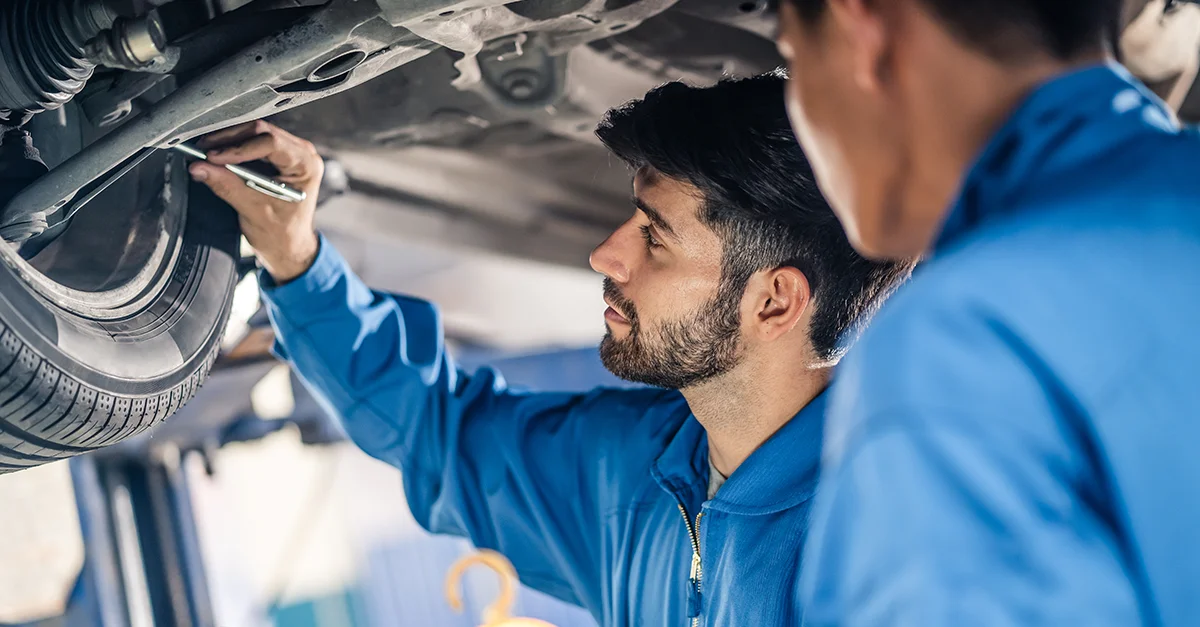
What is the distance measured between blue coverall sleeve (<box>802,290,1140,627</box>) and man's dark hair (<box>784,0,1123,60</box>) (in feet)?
0.56

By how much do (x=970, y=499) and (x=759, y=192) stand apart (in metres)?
0.75

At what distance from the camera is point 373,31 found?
0.87 metres

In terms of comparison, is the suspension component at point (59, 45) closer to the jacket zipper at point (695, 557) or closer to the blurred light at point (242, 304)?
the blurred light at point (242, 304)

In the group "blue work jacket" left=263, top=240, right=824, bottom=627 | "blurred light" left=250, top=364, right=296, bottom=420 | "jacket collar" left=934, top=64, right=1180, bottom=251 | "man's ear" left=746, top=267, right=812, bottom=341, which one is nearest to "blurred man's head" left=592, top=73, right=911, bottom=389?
"man's ear" left=746, top=267, right=812, bottom=341

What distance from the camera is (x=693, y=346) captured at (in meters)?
1.18

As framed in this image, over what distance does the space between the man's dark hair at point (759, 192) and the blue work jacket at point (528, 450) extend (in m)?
0.13

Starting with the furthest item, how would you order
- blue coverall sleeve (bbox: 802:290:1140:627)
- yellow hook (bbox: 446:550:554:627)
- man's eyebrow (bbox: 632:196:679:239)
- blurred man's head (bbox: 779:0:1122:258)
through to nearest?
yellow hook (bbox: 446:550:554:627)
man's eyebrow (bbox: 632:196:679:239)
blurred man's head (bbox: 779:0:1122:258)
blue coverall sleeve (bbox: 802:290:1140:627)

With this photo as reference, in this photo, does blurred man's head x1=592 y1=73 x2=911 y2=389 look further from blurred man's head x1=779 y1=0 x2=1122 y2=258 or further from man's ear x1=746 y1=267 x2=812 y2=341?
blurred man's head x1=779 y1=0 x2=1122 y2=258

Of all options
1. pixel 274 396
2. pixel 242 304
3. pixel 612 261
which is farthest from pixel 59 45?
pixel 274 396

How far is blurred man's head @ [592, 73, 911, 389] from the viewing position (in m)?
1.16

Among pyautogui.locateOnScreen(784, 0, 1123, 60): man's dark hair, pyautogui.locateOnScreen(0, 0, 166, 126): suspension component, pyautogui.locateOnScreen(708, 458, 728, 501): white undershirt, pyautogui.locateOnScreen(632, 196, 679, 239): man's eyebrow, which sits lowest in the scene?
pyautogui.locateOnScreen(708, 458, 728, 501): white undershirt

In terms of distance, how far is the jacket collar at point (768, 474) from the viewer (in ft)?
3.61

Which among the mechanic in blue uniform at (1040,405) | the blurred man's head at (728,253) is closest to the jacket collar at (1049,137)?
the mechanic in blue uniform at (1040,405)

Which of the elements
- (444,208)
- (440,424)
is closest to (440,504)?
(440,424)
